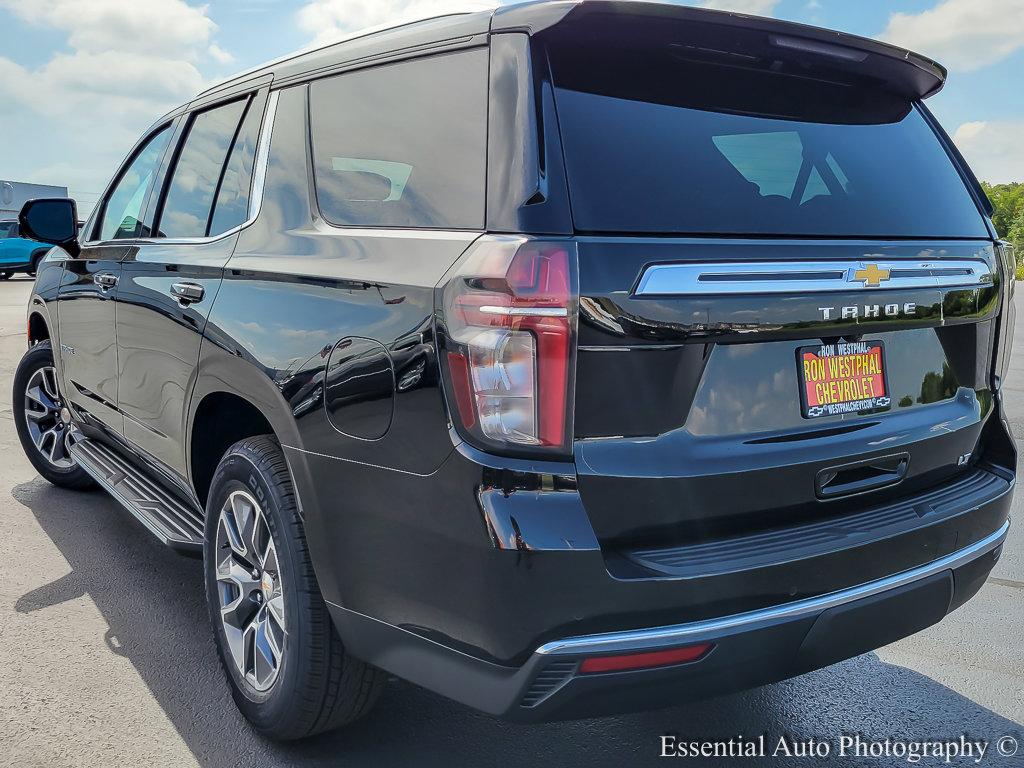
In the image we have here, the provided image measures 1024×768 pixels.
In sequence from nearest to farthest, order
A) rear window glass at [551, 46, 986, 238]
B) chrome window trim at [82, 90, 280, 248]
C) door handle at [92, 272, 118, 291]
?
rear window glass at [551, 46, 986, 238] < chrome window trim at [82, 90, 280, 248] < door handle at [92, 272, 118, 291]

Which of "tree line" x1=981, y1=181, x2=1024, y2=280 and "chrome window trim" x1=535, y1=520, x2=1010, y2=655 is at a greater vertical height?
"chrome window trim" x1=535, y1=520, x2=1010, y2=655

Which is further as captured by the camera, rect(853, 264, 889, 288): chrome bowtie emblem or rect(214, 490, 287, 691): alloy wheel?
rect(214, 490, 287, 691): alloy wheel

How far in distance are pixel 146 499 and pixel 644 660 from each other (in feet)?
7.65

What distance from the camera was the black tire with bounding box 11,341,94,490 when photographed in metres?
4.95

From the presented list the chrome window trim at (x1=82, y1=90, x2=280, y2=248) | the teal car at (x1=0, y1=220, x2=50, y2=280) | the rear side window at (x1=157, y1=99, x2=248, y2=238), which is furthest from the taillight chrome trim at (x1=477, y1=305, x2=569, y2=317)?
the teal car at (x1=0, y1=220, x2=50, y2=280)

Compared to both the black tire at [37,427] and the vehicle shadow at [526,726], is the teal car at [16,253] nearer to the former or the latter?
the black tire at [37,427]

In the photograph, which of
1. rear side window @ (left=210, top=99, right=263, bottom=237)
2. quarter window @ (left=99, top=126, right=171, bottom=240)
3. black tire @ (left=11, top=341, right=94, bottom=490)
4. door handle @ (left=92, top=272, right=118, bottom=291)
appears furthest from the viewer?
black tire @ (left=11, top=341, right=94, bottom=490)

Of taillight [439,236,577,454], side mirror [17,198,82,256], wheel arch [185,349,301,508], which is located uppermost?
side mirror [17,198,82,256]

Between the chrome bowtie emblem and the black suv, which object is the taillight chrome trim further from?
the chrome bowtie emblem

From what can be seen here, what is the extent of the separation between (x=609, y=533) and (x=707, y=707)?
49.1 inches

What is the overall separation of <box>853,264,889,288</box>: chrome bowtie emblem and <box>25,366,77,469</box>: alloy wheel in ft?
13.9

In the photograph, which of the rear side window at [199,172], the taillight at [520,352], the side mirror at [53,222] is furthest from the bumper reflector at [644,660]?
the side mirror at [53,222]

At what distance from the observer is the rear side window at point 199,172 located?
3.12m

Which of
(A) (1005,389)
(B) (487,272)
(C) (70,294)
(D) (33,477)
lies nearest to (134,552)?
(C) (70,294)
